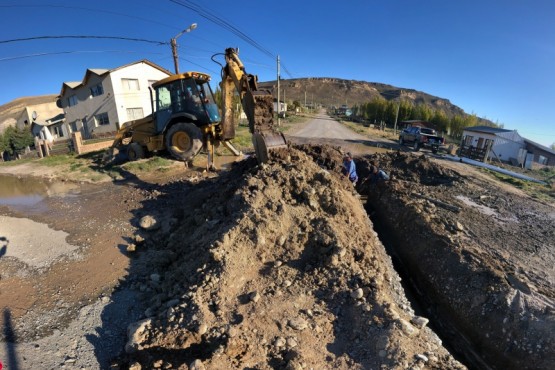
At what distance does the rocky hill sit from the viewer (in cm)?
9919

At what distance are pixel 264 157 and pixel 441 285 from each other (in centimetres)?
456

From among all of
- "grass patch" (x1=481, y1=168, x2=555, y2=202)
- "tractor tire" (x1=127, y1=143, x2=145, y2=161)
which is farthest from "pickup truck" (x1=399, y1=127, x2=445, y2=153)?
"tractor tire" (x1=127, y1=143, x2=145, y2=161)

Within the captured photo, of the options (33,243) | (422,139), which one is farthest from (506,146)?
(33,243)

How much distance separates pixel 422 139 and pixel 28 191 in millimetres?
20283

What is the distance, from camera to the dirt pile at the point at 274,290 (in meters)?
3.53

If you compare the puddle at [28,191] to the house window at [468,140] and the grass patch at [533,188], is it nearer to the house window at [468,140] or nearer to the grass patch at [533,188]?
the grass patch at [533,188]

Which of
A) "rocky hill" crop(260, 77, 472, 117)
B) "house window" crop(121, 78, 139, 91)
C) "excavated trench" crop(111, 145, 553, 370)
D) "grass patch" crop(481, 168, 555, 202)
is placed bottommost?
"grass patch" crop(481, 168, 555, 202)

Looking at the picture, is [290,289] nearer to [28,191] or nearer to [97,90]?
[28,191]

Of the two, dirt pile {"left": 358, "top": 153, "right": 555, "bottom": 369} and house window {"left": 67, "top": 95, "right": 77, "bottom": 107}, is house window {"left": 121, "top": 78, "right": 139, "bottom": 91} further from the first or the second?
dirt pile {"left": 358, "top": 153, "right": 555, "bottom": 369}

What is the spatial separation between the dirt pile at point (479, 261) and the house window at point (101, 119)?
2359cm

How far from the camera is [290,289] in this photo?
4.42 m

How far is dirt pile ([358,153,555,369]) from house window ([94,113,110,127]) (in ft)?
77.4

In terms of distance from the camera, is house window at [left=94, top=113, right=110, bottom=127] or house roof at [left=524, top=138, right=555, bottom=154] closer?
house roof at [left=524, top=138, right=555, bottom=154]

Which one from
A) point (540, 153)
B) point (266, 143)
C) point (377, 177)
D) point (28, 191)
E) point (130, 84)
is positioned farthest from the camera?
point (130, 84)
